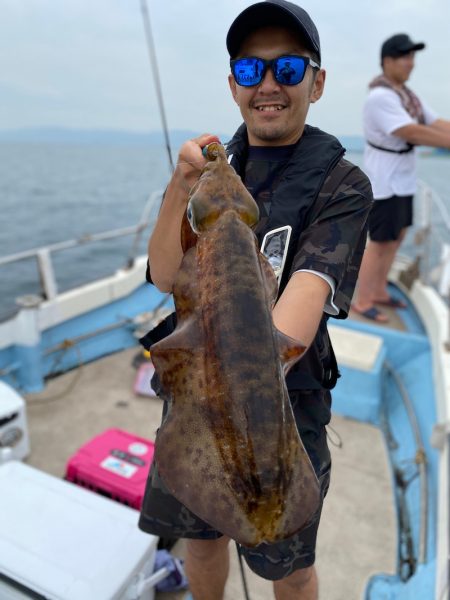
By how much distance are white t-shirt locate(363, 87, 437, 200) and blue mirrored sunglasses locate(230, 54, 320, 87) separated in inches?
154

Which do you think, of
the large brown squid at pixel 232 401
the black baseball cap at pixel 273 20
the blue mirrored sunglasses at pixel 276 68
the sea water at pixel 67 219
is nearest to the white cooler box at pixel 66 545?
the large brown squid at pixel 232 401

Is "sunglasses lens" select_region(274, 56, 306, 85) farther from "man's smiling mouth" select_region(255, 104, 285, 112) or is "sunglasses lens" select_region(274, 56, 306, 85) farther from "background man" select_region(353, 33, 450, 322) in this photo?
"background man" select_region(353, 33, 450, 322)

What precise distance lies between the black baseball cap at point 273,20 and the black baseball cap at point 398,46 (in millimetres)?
4053

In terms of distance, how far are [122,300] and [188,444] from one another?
6512 millimetres

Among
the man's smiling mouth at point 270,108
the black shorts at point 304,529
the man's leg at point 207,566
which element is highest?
the man's smiling mouth at point 270,108

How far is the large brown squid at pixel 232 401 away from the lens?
4.79 ft

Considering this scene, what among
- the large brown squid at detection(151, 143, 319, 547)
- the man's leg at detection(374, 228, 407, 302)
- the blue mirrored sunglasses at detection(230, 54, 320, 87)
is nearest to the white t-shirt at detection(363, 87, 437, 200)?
the man's leg at detection(374, 228, 407, 302)

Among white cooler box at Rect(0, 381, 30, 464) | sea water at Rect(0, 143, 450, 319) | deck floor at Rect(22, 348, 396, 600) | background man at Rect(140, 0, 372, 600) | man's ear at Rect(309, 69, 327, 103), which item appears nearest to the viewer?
background man at Rect(140, 0, 372, 600)

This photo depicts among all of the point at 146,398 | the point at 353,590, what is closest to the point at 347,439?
the point at 353,590

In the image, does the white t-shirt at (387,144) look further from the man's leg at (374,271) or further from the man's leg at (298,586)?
the man's leg at (298,586)

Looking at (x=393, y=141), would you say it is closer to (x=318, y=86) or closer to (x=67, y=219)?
(x=318, y=86)

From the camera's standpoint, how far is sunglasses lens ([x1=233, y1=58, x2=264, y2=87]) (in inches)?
81.9

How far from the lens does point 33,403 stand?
590 cm

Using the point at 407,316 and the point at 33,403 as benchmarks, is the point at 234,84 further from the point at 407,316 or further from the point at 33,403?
the point at 407,316
